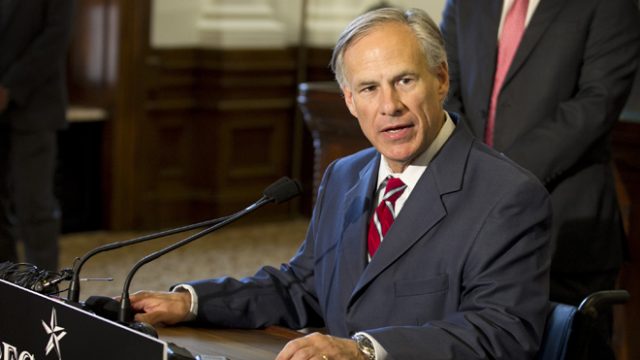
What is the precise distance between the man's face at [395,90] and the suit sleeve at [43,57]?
9.12 ft

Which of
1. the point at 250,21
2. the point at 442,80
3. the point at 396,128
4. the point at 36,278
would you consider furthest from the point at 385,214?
the point at 250,21

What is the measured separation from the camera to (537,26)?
9.57 ft

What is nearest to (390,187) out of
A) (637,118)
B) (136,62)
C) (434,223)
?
(434,223)

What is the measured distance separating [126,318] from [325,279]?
49cm

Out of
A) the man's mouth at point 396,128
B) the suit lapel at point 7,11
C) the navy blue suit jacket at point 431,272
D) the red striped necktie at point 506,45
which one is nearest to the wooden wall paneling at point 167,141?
the suit lapel at point 7,11

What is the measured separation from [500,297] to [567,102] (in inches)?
44.3

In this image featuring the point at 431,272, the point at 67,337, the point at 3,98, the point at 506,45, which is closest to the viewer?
the point at 67,337

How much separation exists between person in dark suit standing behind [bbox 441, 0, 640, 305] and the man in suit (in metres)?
0.75

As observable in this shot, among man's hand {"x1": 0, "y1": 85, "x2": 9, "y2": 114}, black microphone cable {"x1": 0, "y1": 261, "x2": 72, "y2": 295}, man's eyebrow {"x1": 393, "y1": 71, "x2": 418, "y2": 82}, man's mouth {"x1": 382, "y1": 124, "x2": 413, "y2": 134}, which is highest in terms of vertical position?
man's eyebrow {"x1": 393, "y1": 71, "x2": 418, "y2": 82}

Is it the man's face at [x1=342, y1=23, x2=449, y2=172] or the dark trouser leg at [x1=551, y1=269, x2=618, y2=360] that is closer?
the man's face at [x1=342, y1=23, x2=449, y2=172]

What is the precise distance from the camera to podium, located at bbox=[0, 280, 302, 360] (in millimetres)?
1516

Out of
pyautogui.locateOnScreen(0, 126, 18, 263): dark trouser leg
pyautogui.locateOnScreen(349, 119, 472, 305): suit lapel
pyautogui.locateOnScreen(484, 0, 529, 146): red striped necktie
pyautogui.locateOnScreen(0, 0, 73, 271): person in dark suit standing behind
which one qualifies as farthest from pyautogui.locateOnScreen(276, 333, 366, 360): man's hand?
pyautogui.locateOnScreen(0, 0, 73, 271): person in dark suit standing behind

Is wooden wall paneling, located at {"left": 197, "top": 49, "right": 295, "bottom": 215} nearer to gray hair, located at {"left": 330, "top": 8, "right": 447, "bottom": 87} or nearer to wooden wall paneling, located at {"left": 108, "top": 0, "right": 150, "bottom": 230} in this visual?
wooden wall paneling, located at {"left": 108, "top": 0, "right": 150, "bottom": 230}

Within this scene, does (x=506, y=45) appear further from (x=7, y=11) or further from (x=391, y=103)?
(x=7, y=11)
